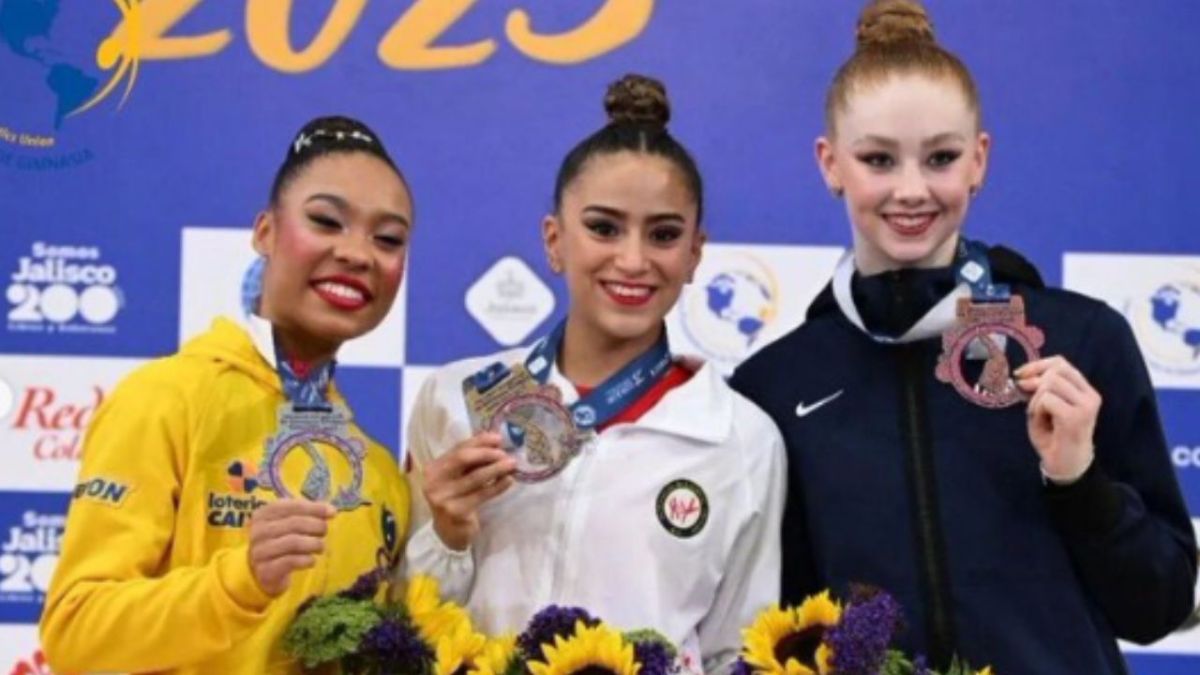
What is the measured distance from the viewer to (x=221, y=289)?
3076 mm

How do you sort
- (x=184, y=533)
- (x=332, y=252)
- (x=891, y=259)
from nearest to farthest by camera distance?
(x=184, y=533) → (x=332, y=252) → (x=891, y=259)

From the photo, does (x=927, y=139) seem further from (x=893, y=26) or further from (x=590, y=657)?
(x=590, y=657)

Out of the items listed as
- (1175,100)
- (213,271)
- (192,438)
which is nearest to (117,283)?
(213,271)

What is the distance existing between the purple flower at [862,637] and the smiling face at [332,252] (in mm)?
718

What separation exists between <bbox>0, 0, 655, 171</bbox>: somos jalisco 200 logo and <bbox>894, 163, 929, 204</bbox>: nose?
1226mm

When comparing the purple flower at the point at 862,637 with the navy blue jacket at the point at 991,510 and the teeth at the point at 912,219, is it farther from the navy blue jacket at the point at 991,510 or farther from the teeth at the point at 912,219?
the teeth at the point at 912,219

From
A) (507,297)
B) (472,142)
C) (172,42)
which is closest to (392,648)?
(507,297)

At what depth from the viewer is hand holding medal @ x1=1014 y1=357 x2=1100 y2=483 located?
5.97ft

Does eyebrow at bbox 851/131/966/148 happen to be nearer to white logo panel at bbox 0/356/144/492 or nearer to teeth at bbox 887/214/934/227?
teeth at bbox 887/214/934/227

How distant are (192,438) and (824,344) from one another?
82cm

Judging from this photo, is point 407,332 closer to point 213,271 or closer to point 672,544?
point 213,271

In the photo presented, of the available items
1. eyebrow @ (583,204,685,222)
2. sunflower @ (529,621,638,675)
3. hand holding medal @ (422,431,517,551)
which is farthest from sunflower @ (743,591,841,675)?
eyebrow @ (583,204,685,222)

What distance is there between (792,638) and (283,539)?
0.55 meters

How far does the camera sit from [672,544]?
1967 mm
